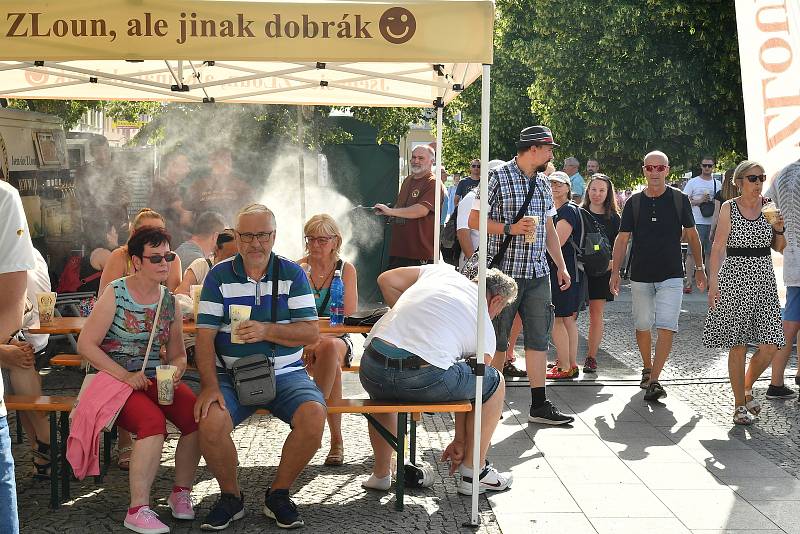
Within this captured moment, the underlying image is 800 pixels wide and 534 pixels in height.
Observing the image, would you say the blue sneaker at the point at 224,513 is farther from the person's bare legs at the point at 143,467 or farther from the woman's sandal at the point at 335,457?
the woman's sandal at the point at 335,457

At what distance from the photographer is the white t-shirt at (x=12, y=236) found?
3789 millimetres

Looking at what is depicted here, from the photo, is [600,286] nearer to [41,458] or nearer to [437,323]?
[437,323]

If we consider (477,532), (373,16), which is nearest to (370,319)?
(477,532)

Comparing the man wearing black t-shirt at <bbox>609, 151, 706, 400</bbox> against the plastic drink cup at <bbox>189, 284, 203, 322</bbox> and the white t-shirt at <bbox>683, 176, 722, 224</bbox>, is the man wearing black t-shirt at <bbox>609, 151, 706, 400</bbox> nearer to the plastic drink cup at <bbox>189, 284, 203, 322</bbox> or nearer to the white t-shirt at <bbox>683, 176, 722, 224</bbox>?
the plastic drink cup at <bbox>189, 284, 203, 322</bbox>

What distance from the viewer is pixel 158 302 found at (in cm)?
571

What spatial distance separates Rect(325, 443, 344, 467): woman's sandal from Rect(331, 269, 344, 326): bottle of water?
757mm

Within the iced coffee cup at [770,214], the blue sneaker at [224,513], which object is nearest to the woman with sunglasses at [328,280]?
the blue sneaker at [224,513]

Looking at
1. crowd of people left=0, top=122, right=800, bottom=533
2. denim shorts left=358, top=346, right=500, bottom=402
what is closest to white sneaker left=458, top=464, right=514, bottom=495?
crowd of people left=0, top=122, right=800, bottom=533

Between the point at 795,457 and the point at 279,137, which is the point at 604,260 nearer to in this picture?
the point at 795,457

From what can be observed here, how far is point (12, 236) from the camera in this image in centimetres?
381

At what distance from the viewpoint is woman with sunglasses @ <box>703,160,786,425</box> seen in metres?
7.69

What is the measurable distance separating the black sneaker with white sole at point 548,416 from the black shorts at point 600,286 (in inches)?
88.5

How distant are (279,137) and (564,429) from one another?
10917 millimetres

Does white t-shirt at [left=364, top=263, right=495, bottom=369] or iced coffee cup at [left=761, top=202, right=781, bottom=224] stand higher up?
iced coffee cup at [left=761, top=202, right=781, bottom=224]
